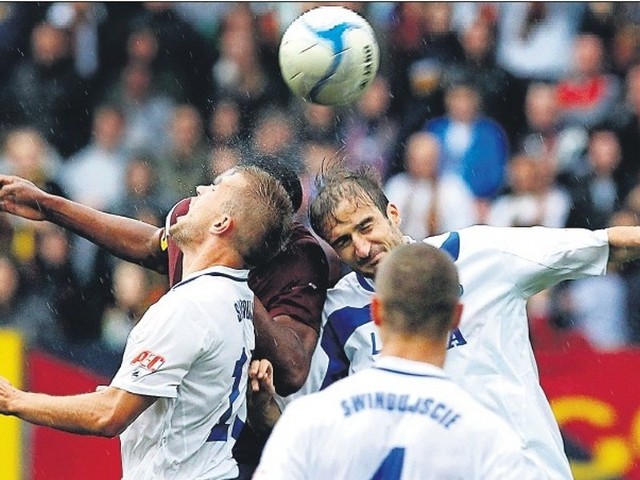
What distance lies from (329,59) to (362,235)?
900 mm

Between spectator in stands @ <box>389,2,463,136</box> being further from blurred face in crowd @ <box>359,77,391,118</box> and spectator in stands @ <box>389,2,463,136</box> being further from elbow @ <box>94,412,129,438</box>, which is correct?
elbow @ <box>94,412,129,438</box>

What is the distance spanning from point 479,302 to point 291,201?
0.81m

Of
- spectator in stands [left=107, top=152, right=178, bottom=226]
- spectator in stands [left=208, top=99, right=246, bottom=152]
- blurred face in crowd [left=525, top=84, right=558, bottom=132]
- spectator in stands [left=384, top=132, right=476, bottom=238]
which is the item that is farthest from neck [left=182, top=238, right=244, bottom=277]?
blurred face in crowd [left=525, top=84, right=558, bottom=132]

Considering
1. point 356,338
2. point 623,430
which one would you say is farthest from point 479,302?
point 623,430

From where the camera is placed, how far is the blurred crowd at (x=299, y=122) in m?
8.95

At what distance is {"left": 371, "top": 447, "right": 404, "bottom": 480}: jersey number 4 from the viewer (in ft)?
10.5

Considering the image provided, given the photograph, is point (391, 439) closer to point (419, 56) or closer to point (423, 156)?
point (423, 156)

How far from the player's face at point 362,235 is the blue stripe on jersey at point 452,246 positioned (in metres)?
0.18

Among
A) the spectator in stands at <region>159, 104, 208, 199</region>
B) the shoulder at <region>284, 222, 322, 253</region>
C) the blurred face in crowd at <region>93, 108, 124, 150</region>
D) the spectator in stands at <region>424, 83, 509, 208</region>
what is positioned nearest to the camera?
the shoulder at <region>284, 222, 322, 253</region>

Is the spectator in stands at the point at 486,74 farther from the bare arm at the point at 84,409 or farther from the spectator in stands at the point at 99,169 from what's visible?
the bare arm at the point at 84,409

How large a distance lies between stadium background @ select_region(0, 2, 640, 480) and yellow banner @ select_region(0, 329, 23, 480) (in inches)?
10.0

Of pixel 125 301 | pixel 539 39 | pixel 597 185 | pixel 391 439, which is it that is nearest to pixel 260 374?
pixel 391 439

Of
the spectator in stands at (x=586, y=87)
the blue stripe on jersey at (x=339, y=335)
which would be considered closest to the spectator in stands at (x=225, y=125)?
the spectator in stands at (x=586, y=87)

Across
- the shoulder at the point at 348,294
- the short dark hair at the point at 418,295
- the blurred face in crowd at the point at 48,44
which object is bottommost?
the shoulder at the point at 348,294
